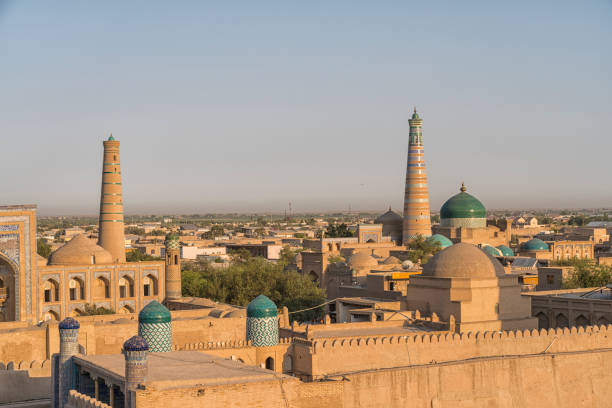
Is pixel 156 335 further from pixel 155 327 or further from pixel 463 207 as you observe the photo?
pixel 463 207

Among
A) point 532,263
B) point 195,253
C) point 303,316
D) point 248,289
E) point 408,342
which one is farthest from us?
point 195,253

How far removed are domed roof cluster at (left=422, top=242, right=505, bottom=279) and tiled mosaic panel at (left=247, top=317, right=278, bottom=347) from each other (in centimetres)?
662

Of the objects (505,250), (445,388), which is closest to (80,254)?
(445,388)

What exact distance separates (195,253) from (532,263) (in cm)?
3555

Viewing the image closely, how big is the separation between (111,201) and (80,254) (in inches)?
180

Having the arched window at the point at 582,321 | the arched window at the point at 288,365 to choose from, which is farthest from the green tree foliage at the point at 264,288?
the arched window at the point at 288,365

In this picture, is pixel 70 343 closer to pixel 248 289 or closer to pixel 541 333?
pixel 541 333

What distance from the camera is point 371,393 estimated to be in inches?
760

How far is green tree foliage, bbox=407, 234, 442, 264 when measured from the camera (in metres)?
50.0

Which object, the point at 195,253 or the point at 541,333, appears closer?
the point at 541,333

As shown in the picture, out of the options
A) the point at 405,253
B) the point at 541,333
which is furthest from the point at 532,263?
the point at 541,333

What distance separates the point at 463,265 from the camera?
85.4 feet

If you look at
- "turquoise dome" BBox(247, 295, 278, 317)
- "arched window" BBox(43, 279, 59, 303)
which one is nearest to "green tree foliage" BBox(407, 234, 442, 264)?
"arched window" BBox(43, 279, 59, 303)

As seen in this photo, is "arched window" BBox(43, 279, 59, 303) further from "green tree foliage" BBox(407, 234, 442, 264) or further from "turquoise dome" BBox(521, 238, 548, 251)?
"turquoise dome" BBox(521, 238, 548, 251)
